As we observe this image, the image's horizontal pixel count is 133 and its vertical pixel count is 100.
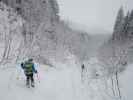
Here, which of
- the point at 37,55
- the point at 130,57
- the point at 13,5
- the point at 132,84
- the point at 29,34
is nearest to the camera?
the point at 132,84

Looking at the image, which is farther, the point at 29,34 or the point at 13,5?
the point at 13,5

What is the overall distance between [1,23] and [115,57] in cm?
1937

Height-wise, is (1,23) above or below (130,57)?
above

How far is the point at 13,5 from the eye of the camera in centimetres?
2803

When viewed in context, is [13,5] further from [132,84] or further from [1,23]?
[132,84]

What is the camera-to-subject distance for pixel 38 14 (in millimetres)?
25047

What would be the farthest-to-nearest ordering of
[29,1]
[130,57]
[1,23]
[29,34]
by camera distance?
[130,57]
[29,1]
[29,34]
[1,23]

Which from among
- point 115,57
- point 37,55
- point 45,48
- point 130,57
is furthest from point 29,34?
point 130,57

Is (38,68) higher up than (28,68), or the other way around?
(28,68)

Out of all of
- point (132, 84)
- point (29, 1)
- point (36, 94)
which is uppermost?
point (29, 1)

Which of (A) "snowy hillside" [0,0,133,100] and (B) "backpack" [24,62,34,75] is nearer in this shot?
(B) "backpack" [24,62,34,75]

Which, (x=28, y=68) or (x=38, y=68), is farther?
(x=38, y=68)

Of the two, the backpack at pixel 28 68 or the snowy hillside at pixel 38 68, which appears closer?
the backpack at pixel 28 68

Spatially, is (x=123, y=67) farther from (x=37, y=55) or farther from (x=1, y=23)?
(x=1, y=23)
